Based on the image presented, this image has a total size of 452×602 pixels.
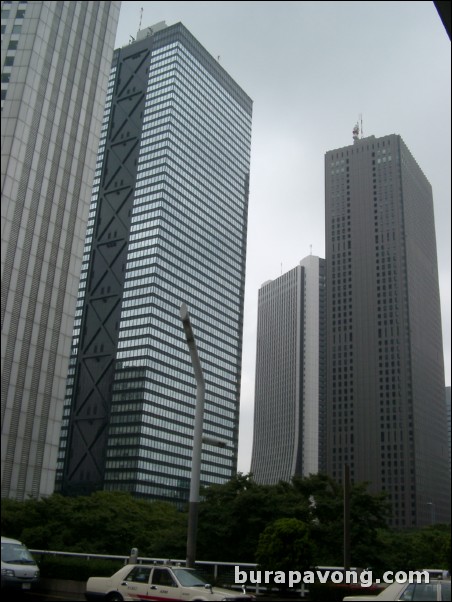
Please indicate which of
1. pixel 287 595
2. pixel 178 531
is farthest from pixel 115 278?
pixel 287 595

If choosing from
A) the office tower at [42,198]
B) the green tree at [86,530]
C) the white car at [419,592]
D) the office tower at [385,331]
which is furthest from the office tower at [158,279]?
the white car at [419,592]

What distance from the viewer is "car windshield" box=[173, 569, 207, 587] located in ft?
52.7

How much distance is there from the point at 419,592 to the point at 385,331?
543ft

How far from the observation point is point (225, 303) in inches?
6654

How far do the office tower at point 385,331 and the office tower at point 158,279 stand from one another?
1149 inches

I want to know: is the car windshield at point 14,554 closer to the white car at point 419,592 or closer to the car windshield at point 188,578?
the car windshield at point 188,578

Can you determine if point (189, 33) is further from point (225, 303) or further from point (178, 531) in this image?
point (178, 531)

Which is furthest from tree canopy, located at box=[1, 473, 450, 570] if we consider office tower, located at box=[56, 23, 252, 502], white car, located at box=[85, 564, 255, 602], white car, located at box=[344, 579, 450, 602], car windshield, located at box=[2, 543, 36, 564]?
office tower, located at box=[56, 23, 252, 502]

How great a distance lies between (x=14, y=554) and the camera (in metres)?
19.0

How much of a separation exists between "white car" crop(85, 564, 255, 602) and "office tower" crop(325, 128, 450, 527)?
15254cm

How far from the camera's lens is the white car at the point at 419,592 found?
12.2 m

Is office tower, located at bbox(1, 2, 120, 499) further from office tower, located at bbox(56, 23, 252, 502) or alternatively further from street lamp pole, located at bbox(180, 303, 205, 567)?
office tower, located at bbox(56, 23, 252, 502)

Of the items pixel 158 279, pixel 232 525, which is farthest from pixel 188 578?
pixel 158 279

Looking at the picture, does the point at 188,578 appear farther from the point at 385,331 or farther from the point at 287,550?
the point at 385,331
